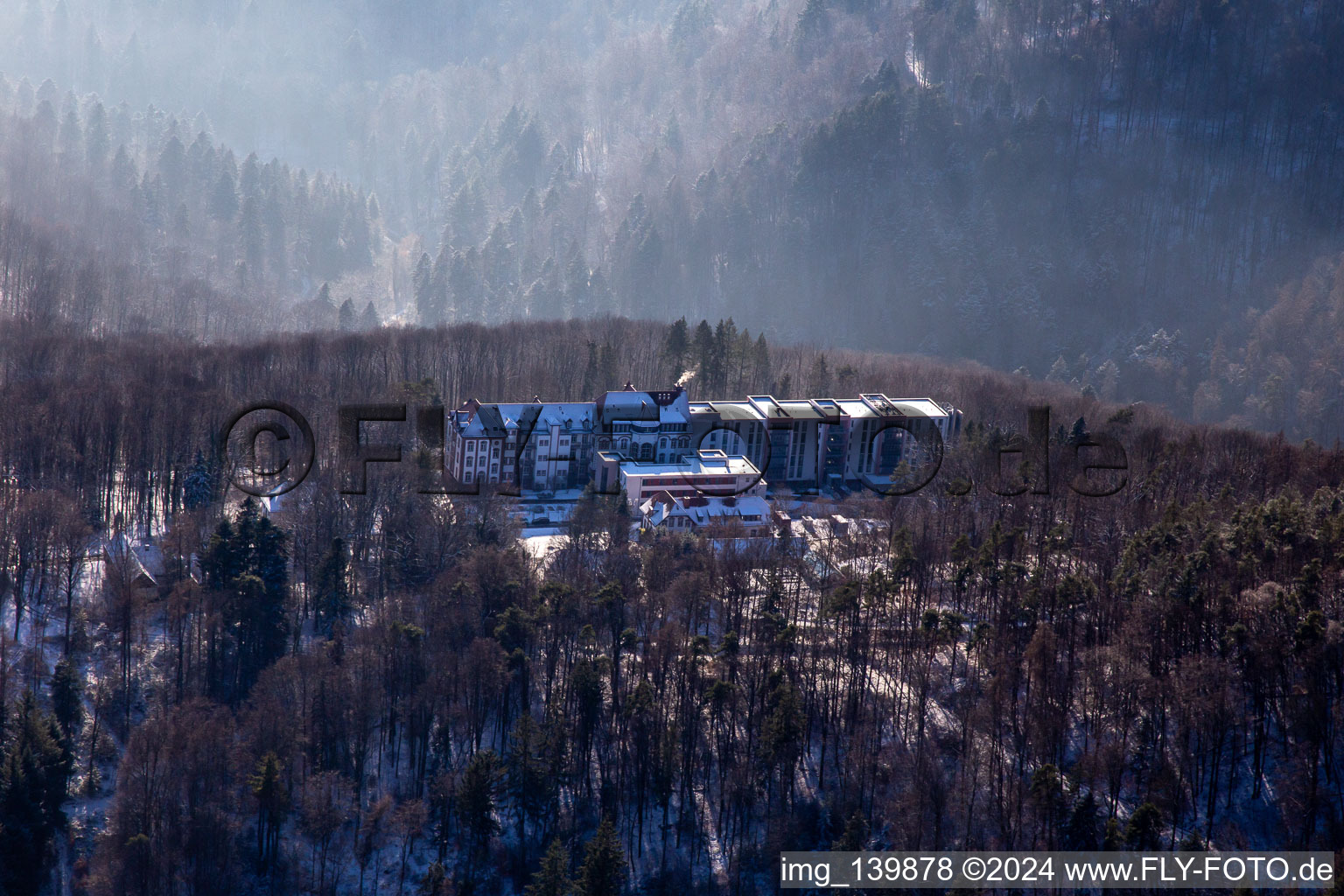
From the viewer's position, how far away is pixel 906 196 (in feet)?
309

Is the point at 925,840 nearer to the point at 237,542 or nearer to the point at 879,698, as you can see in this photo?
the point at 879,698

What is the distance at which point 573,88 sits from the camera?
130 metres

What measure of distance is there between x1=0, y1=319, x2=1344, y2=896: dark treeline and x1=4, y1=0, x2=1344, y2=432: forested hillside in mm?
44453

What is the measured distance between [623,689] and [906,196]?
68264 millimetres

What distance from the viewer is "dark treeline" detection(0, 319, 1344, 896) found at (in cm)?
2906

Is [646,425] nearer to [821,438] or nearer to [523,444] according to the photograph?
[523,444]

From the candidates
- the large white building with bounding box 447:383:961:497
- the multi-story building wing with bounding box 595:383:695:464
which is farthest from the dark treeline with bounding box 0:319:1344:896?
the multi-story building wing with bounding box 595:383:695:464

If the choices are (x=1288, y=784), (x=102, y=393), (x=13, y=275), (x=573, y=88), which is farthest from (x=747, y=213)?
(x=1288, y=784)

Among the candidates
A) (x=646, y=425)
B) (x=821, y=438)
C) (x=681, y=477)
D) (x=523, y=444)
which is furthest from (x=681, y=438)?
(x=821, y=438)

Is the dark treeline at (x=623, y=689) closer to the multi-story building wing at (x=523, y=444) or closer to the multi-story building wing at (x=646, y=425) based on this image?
the multi-story building wing at (x=523, y=444)

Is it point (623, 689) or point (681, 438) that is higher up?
point (681, 438)

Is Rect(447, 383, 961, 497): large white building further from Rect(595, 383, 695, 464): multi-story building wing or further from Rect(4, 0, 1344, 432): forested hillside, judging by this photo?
Rect(4, 0, 1344, 432): forested hillside

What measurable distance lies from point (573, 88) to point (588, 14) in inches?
1475

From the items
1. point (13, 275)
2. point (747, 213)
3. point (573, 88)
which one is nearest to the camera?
point (13, 275)
